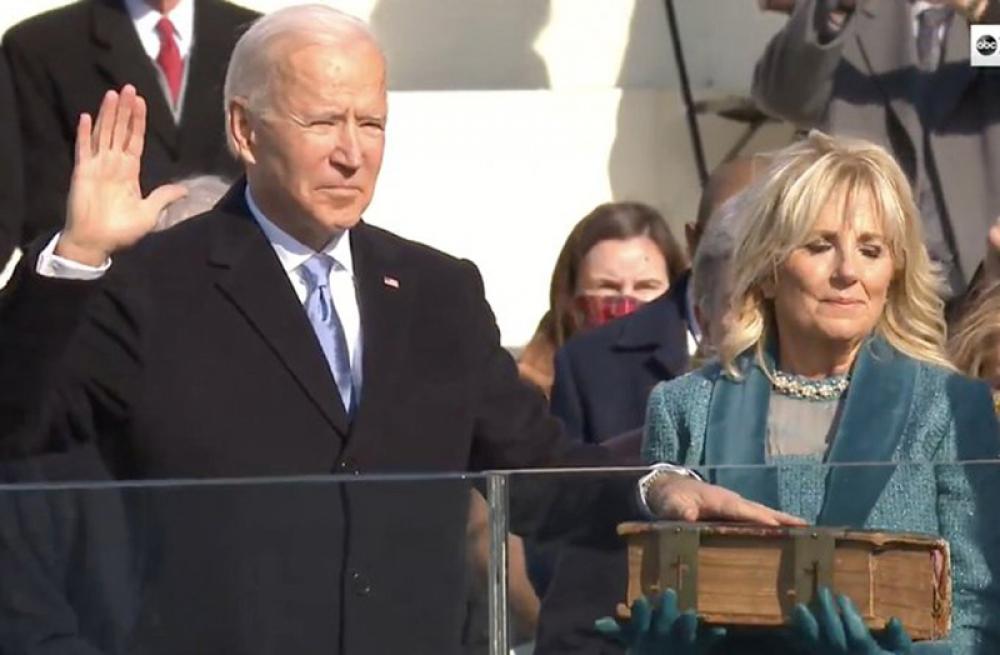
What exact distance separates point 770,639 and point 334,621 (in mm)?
621

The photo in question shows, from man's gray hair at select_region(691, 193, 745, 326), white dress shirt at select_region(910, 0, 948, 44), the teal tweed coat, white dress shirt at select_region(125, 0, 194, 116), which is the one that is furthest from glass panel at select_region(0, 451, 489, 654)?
white dress shirt at select_region(910, 0, 948, 44)

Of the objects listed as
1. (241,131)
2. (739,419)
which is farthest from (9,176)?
(739,419)

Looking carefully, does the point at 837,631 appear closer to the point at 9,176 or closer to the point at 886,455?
the point at 886,455

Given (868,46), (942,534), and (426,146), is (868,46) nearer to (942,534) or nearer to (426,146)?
(426,146)

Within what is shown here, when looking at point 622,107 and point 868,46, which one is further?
point 622,107

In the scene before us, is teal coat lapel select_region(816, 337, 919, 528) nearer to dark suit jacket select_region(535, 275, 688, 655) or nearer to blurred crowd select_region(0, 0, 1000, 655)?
blurred crowd select_region(0, 0, 1000, 655)

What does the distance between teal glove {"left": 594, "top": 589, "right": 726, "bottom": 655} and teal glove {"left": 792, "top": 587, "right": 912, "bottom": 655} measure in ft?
0.38

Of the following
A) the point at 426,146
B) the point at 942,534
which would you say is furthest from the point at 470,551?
the point at 426,146

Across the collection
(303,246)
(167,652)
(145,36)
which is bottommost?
(167,652)

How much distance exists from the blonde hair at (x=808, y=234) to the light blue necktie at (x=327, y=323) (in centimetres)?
62


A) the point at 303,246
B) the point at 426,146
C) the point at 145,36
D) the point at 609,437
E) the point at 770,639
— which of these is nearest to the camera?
the point at 770,639

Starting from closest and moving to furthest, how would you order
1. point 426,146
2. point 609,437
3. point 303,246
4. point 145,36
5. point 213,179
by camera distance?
point 303,246 < point 213,179 < point 609,437 < point 145,36 < point 426,146

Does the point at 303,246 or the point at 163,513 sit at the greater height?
the point at 303,246

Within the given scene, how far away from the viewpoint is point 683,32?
329 inches
